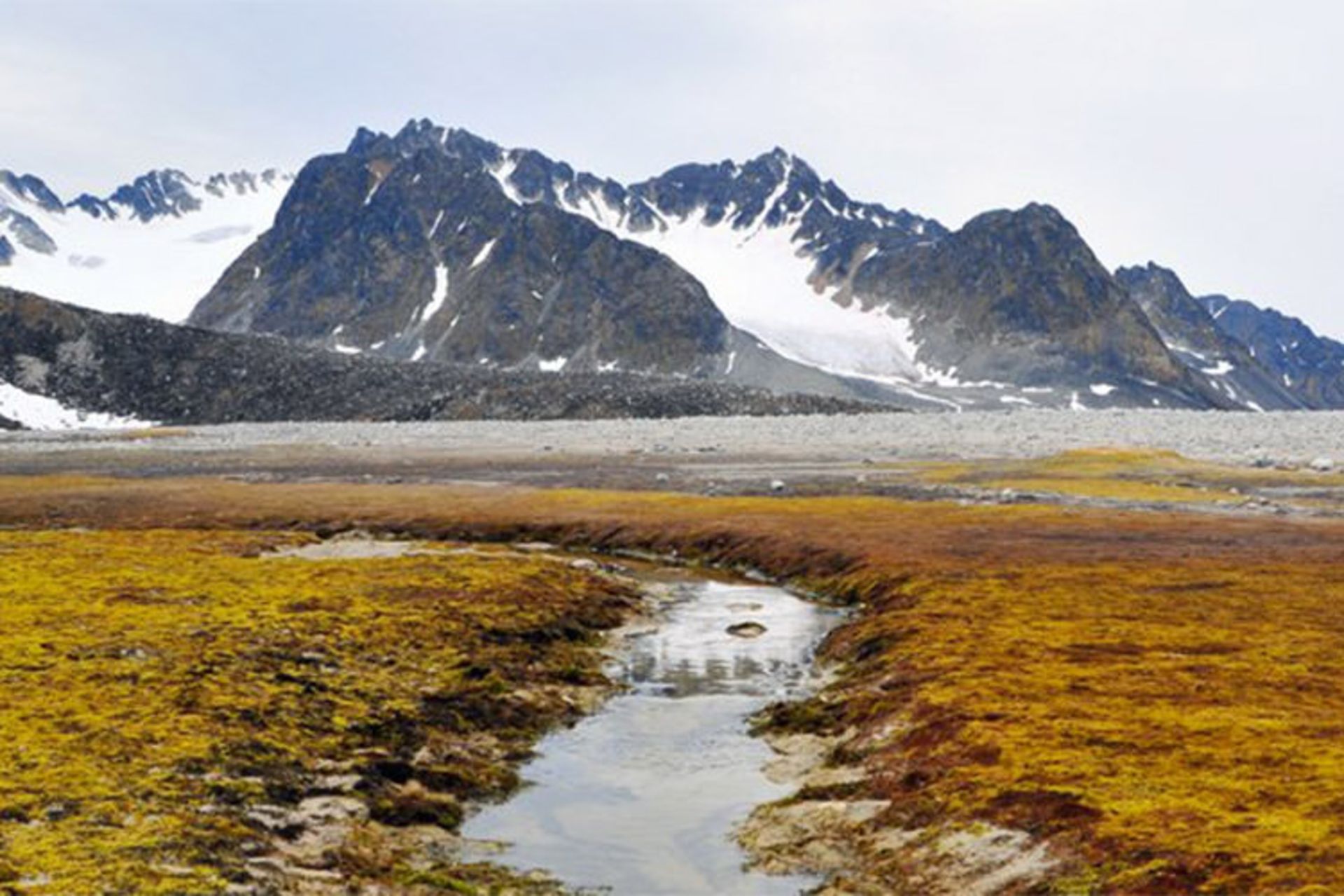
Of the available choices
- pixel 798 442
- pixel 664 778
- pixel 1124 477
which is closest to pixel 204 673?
pixel 664 778

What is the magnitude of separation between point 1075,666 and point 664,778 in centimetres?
1071

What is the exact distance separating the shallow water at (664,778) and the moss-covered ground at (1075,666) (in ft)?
5.93

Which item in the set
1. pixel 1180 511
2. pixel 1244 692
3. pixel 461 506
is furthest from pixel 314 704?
pixel 1180 511

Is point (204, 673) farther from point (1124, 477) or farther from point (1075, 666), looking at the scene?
point (1124, 477)

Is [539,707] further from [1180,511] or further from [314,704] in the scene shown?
[1180,511]

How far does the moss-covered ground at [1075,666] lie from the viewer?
680 inches

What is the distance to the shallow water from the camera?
19.0 m

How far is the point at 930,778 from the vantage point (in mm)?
21406

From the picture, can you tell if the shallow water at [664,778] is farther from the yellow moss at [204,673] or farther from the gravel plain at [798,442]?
the gravel plain at [798,442]

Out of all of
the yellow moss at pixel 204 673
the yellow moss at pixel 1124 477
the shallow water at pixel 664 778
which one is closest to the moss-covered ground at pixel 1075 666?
the yellow moss at pixel 204 673

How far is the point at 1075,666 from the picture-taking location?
2838 cm

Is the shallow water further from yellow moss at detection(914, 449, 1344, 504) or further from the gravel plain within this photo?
the gravel plain

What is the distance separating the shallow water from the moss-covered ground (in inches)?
71.2

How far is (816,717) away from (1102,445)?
375 ft
